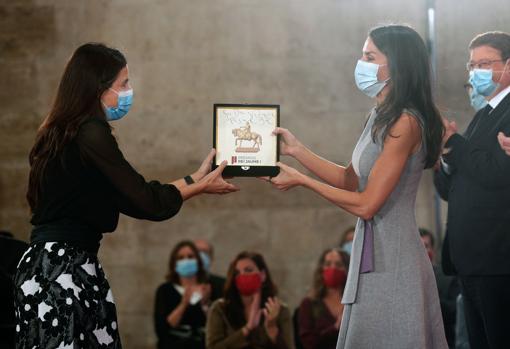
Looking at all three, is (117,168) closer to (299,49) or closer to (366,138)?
(366,138)

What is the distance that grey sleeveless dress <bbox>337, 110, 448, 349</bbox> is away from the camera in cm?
351

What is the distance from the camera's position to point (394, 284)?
3.54 metres

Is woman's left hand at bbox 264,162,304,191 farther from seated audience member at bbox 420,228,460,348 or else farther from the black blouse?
seated audience member at bbox 420,228,460,348

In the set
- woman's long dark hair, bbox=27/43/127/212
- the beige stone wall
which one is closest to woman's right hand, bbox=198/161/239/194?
woman's long dark hair, bbox=27/43/127/212

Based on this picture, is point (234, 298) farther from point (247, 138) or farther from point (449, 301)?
point (247, 138)

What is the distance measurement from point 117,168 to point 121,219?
4528mm

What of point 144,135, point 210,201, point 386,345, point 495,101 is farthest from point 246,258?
point 386,345

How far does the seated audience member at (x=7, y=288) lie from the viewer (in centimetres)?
447

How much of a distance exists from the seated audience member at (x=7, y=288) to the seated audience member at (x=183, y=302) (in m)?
2.62

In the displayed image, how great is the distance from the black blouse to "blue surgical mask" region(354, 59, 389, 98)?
3.27 ft

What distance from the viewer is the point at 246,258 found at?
22.5 feet

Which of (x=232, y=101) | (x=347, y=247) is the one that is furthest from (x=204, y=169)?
(x=232, y=101)

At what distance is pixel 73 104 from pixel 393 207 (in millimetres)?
1283

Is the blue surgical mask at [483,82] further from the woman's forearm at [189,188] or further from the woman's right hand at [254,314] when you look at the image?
the woman's right hand at [254,314]
